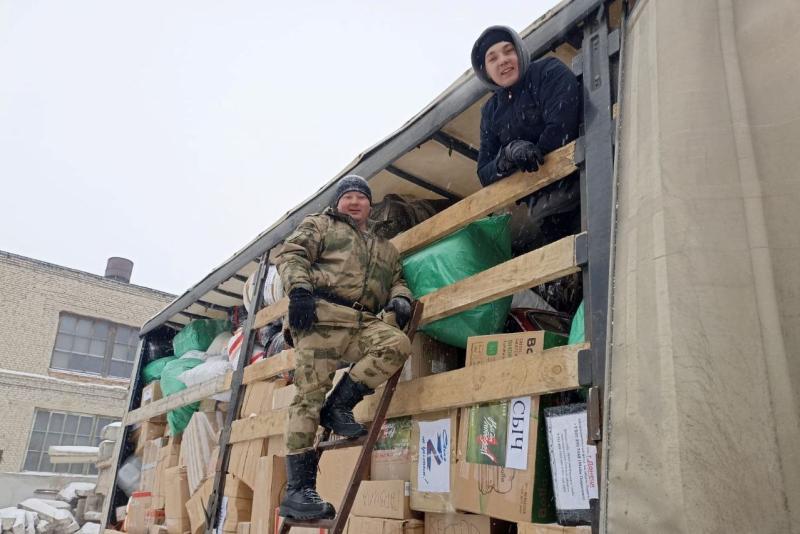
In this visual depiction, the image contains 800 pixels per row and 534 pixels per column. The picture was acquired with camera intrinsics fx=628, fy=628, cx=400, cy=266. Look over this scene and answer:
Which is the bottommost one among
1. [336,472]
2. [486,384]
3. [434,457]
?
[336,472]

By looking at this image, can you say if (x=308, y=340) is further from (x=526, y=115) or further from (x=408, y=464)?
(x=526, y=115)

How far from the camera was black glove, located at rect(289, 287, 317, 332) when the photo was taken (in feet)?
11.1

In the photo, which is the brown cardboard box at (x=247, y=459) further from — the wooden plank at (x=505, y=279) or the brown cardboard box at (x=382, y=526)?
the wooden plank at (x=505, y=279)

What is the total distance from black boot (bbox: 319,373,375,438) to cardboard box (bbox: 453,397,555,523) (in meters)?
0.73

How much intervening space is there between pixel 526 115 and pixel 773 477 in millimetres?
2260

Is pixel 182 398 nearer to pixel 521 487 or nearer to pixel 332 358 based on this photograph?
pixel 332 358

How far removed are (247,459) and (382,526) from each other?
183 cm

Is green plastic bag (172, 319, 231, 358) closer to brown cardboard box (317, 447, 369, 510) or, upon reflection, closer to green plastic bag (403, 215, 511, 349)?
brown cardboard box (317, 447, 369, 510)

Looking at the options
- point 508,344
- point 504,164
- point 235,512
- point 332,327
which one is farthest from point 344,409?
point 235,512

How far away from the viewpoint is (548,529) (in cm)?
259

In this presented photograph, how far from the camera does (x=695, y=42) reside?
1875 millimetres

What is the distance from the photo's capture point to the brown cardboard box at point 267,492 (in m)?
4.33

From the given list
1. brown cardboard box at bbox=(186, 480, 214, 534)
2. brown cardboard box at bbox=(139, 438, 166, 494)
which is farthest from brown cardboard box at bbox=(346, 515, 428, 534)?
brown cardboard box at bbox=(139, 438, 166, 494)

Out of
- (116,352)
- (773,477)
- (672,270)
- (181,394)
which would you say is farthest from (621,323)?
(116,352)
